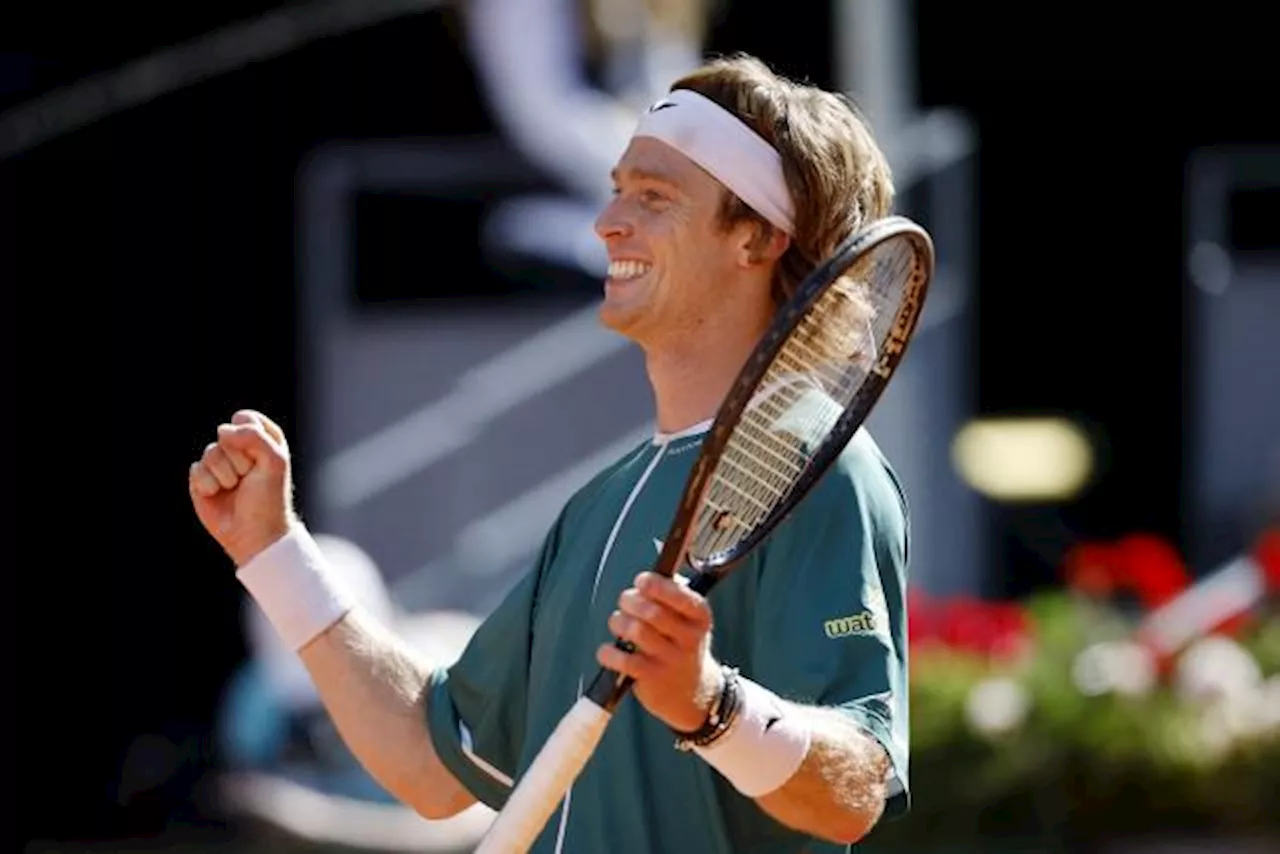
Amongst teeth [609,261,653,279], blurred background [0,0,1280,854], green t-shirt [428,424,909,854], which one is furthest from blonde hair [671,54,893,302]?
blurred background [0,0,1280,854]

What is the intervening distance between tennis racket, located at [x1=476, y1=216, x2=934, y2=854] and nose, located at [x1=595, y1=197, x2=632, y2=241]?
30 cm

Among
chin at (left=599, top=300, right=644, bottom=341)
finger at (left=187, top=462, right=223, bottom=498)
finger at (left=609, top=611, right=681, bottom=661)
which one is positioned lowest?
finger at (left=609, top=611, right=681, bottom=661)

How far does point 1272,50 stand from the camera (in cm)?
998

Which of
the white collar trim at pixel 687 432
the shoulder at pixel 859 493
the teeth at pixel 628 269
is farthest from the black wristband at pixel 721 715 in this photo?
the teeth at pixel 628 269

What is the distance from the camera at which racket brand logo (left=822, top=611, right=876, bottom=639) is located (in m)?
3.30

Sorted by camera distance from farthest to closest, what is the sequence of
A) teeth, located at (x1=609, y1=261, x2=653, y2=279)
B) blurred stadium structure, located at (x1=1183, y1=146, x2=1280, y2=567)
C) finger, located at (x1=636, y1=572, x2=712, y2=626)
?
blurred stadium structure, located at (x1=1183, y1=146, x2=1280, y2=567) → teeth, located at (x1=609, y1=261, x2=653, y2=279) → finger, located at (x1=636, y1=572, x2=712, y2=626)

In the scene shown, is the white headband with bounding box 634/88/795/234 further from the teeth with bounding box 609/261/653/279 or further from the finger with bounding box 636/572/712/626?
the finger with bounding box 636/572/712/626

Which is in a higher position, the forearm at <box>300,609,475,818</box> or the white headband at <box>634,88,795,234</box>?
the white headband at <box>634,88,795,234</box>

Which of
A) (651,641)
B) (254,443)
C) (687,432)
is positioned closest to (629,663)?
(651,641)

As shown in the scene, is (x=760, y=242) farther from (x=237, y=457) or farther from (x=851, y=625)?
(x=237, y=457)

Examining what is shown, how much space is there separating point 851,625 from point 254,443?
31.2 inches

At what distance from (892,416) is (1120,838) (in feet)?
8.17

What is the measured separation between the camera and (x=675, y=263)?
3.53 metres

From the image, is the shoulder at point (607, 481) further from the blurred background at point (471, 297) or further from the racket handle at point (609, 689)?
the blurred background at point (471, 297)
